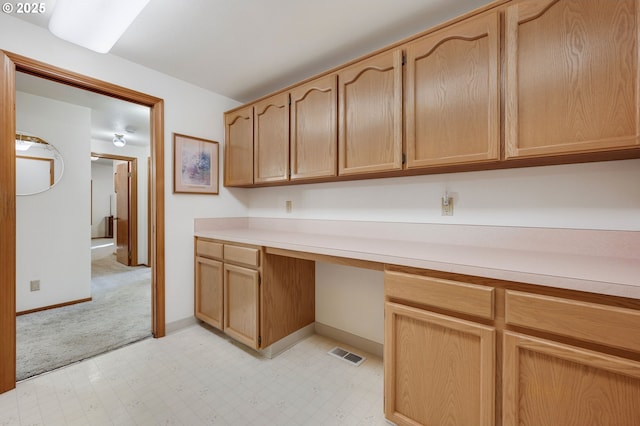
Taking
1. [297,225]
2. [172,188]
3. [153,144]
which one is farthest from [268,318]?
[153,144]

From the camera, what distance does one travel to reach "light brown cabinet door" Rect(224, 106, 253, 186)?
251 cm

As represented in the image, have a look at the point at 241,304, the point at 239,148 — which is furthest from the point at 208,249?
the point at 239,148

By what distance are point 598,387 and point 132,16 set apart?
2.56 meters

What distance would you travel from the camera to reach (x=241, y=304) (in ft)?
6.82

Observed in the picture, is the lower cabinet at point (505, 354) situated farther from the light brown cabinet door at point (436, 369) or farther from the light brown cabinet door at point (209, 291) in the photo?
the light brown cabinet door at point (209, 291)

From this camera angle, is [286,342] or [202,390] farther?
[286,342]

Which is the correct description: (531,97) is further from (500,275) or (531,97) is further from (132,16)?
(132,16)

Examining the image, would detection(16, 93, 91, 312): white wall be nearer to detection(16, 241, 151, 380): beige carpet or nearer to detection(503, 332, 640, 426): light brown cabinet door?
detection(16, 241, 151, 380): beige carpet

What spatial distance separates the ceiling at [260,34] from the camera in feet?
5.23

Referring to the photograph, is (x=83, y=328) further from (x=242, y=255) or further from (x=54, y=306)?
(x=242, y=255)

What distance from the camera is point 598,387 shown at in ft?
2.90

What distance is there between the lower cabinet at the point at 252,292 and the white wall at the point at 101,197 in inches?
304

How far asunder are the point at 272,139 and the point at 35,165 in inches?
106

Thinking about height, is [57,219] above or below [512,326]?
above
